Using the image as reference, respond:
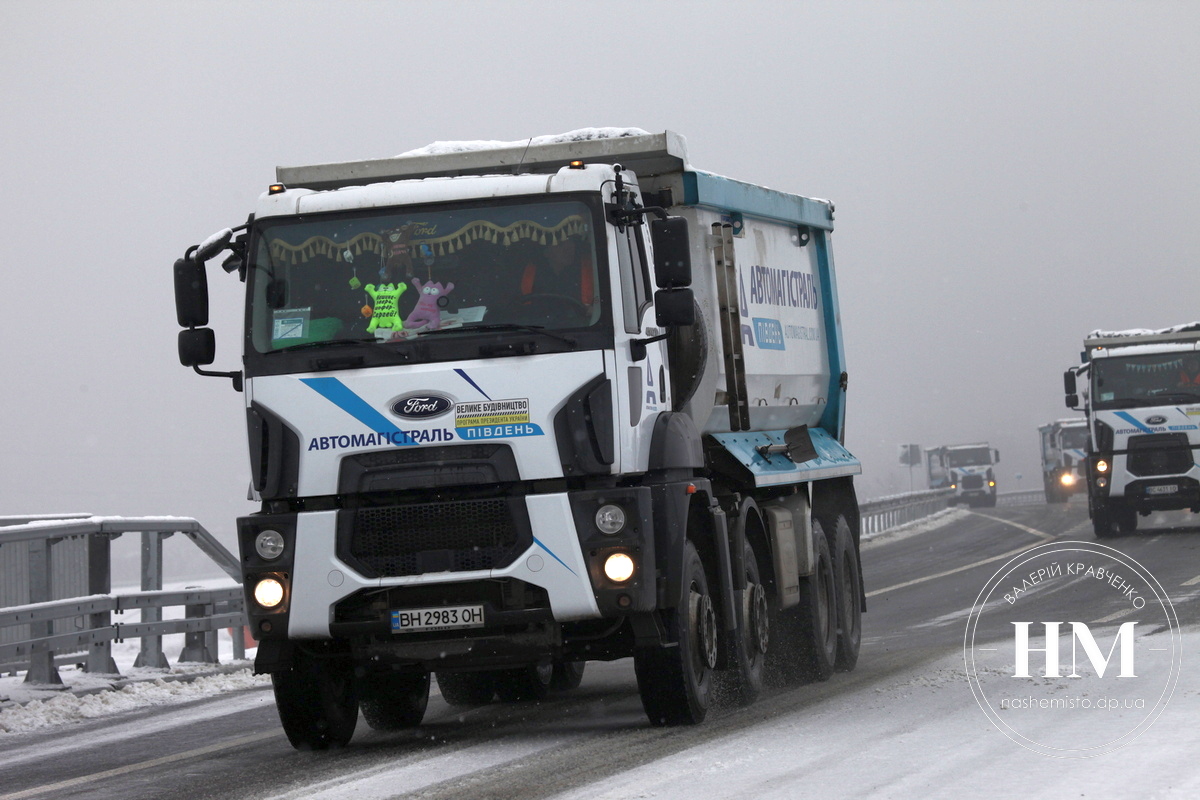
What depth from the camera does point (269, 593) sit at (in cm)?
816

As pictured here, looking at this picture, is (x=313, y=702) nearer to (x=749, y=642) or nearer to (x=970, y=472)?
(x=749, y=642)

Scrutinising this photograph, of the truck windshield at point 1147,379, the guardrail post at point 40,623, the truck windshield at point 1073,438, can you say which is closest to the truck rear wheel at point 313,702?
the guardrail post at point 40,623

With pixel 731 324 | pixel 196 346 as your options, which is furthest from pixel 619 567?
pixel 731 324

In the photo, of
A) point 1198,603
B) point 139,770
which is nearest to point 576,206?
point 139,770

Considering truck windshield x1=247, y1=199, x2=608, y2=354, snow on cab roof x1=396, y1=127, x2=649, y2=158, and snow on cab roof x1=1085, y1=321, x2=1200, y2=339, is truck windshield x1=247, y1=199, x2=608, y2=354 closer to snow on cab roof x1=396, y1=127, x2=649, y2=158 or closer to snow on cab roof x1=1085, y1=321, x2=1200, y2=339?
snow on cab roof x1=396, y1=127, x2=649, y2=158

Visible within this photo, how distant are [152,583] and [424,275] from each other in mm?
5956

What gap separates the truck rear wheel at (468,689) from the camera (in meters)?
10.8

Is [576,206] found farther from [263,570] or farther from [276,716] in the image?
[276,716]

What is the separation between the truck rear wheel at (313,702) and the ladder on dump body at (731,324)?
3.28m

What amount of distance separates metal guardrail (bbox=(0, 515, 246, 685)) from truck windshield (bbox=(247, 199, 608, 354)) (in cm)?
372

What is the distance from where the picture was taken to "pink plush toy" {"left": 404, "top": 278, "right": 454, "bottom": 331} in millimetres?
8172

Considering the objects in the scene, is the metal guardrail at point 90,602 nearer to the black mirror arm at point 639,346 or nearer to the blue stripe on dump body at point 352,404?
the blue stripe on dump body at point 352,404

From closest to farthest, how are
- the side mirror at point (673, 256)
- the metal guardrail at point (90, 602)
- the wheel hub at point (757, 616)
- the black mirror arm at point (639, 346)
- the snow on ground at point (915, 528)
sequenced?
the side mirror at point (673, 256)
the black mirror arm at point (639, 346)
the wheel hub at point (757, 616)
the metal guardrail at point (90, 602)
the snow on ground at point (915, 528)

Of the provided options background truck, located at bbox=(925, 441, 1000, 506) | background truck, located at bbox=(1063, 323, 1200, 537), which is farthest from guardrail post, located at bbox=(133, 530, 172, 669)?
background truck, located at bbox=(925, 441, 1000, 506)
